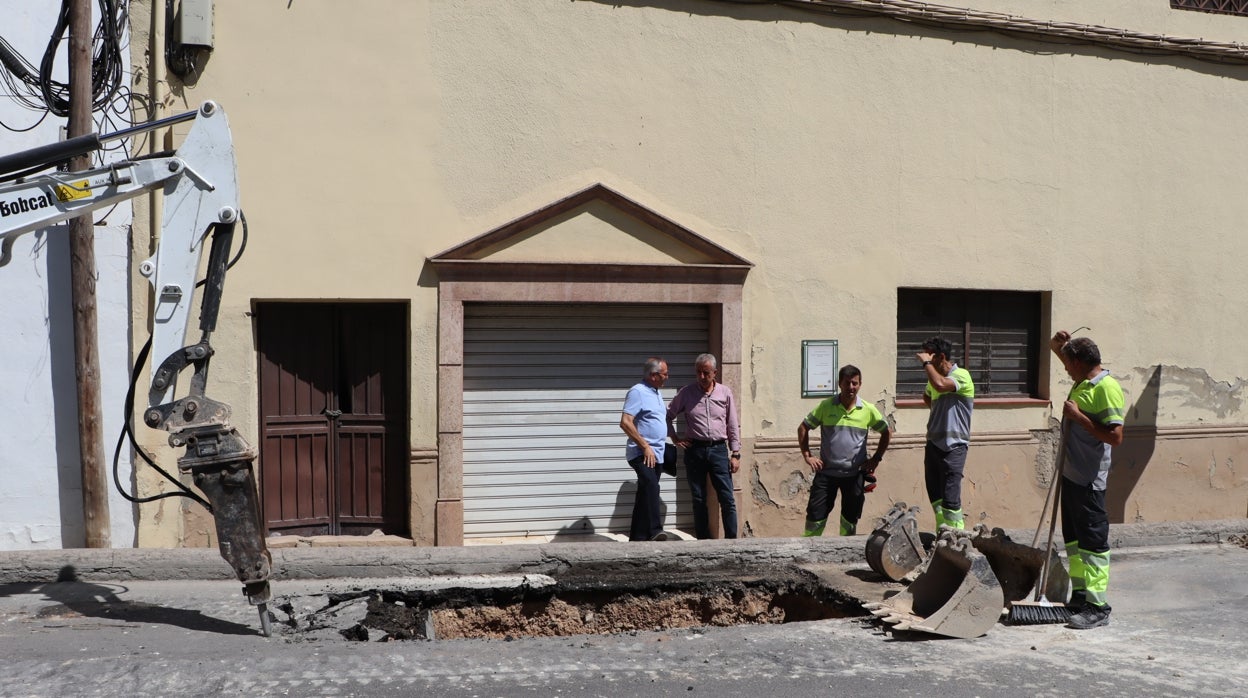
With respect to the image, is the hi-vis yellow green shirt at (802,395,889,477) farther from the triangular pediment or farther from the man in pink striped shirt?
the triangular pediment

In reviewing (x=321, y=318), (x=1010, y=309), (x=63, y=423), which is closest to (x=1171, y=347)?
(x=1010, y=309)

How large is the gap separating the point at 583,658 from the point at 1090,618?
3.01m

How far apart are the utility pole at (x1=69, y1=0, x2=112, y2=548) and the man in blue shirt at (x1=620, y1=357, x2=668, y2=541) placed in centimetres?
413

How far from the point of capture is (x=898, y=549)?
23.8 ft

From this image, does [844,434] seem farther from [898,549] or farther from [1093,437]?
[1093,437]

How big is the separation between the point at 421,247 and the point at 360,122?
1.14m

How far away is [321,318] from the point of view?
30.8ft

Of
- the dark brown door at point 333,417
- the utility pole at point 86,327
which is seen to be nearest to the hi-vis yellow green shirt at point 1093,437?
the dark brown door at point 333,417

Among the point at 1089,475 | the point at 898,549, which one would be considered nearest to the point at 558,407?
the point at 898,549

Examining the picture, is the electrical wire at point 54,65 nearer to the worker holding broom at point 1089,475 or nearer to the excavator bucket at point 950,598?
the excavator bucket at point 950,598

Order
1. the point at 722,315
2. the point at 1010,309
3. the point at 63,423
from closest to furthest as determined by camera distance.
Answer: the point at 63,423
the point at 722,315
the point at 1010,309

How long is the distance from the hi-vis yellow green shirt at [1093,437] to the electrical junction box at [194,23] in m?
6.88

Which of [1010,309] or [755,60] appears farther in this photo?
[1010,309]

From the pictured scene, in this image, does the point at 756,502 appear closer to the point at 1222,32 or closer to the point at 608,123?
the point at 608,123
